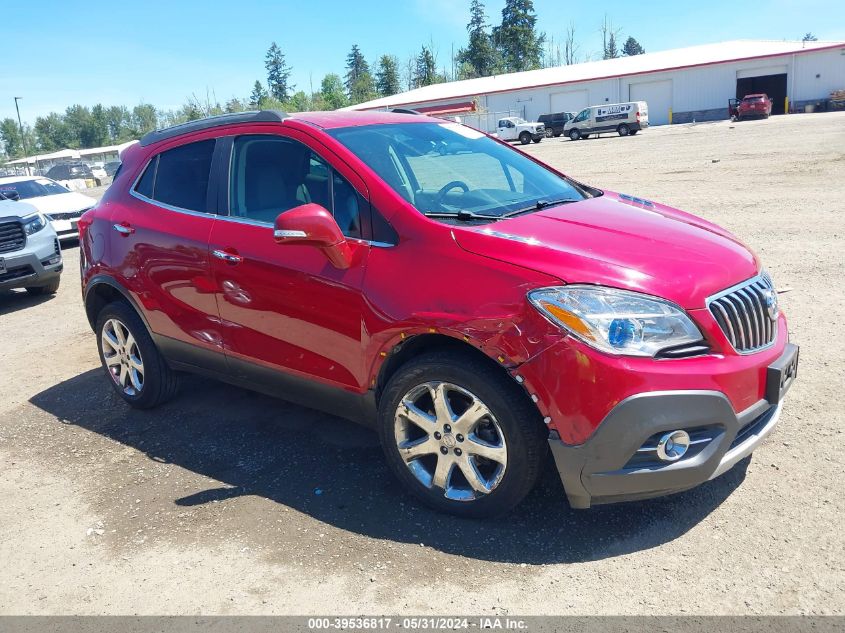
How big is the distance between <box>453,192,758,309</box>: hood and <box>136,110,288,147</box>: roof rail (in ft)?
5.23

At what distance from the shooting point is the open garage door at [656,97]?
5394 centimetres

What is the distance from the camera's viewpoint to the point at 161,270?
4.54 metres

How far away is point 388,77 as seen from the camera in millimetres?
106062

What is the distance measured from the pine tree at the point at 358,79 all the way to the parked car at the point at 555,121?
63.7 metres

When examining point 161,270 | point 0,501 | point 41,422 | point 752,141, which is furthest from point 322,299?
point 752,141

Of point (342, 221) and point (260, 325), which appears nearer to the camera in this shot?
point (342, 221)

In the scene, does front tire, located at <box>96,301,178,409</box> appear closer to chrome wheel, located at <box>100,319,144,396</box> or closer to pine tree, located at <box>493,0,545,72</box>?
chrome wheel, located at <box>100,319,144,396</box>

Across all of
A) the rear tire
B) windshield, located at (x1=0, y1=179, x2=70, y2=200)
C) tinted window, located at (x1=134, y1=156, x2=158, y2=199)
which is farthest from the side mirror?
windshield, located at (x1=0, y1=179, x2=70, y2=200)

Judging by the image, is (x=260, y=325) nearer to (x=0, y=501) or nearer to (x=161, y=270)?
(x=161, y=270)

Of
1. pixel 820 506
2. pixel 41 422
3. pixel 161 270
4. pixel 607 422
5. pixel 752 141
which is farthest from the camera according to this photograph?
pixel 752 141

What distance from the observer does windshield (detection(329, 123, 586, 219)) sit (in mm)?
3660

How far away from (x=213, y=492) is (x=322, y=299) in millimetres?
1274

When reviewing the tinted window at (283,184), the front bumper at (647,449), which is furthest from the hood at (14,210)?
the front bumper at (647,449)

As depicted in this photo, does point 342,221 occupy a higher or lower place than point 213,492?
higher
